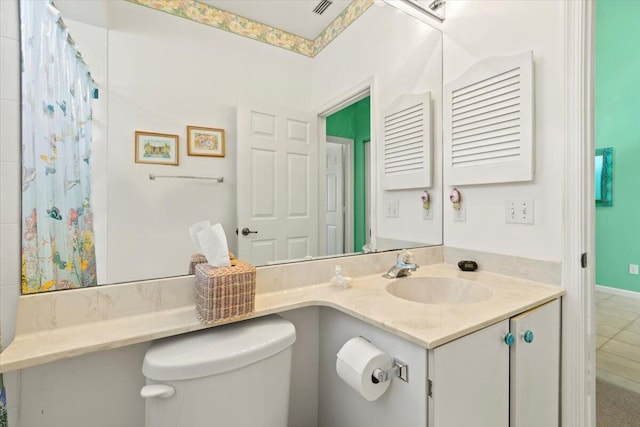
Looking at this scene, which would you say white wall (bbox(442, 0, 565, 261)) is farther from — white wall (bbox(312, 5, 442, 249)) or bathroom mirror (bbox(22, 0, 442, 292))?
bathroom mirror (bbox(22, 0, 442, 292))

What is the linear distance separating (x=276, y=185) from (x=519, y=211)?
44.3 inches

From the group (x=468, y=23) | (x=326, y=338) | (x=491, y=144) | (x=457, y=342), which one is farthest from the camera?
(x=468, y=23)

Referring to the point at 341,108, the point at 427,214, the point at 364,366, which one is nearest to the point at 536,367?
the point at 364,366

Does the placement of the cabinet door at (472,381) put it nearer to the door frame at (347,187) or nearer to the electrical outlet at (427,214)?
the door frame at (347,187)

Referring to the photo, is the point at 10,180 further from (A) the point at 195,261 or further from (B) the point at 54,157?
(A) the point at 195,261

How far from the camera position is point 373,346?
0.90 m

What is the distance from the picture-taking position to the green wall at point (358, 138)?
1.58 meters

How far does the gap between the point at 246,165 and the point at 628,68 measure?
4295 mm

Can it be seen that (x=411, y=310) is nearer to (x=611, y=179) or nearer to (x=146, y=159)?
(x=146, y=159)

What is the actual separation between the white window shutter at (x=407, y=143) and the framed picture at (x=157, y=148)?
110 centimetres

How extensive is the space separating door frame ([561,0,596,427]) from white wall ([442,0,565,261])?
3cm

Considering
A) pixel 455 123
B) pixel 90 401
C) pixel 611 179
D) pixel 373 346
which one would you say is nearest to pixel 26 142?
pixel 90 401

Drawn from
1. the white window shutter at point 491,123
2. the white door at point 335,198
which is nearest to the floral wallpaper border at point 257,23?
the white door at point 335,198

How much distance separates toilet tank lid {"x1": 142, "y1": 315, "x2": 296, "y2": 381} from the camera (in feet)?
2.51
